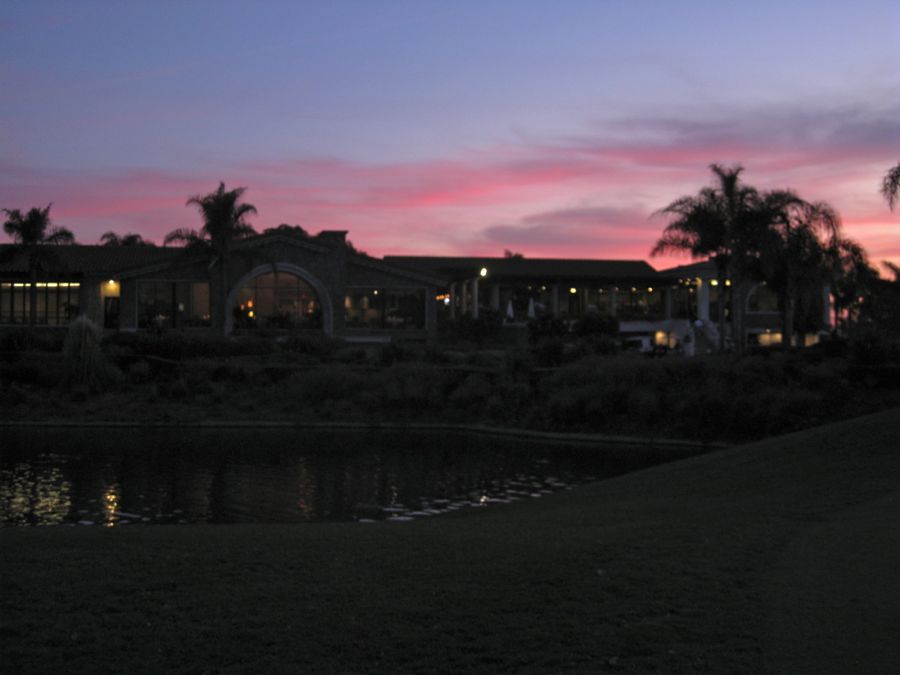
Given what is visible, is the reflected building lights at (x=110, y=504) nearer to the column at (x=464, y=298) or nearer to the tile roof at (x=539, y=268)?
the tile roof at (x=539, y=268)

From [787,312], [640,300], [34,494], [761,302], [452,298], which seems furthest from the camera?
[452,298]

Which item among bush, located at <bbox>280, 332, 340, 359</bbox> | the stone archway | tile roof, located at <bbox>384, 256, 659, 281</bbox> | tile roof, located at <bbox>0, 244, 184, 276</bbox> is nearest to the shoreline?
bush, located at <bbox>280, 332, 340, 359</bbox>

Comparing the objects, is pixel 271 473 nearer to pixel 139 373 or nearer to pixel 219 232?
pixel 139 373

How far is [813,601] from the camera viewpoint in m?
8.71

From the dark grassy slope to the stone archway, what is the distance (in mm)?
43659

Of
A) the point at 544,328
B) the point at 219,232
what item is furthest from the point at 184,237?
the point at 544,328

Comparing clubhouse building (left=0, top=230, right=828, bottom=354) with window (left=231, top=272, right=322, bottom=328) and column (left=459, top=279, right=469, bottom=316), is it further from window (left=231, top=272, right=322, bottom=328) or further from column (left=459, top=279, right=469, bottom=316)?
column (left=459, top=279, right=469, bottom=316)

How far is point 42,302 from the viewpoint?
5791 cm

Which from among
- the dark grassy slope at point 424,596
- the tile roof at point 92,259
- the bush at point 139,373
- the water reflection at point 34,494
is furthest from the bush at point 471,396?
the dark grassy slope at point 424,596

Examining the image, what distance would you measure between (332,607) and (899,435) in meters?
15.2

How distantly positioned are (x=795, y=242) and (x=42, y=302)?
4155 centimetres

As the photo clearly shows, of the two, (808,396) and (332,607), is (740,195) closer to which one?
(808,396)

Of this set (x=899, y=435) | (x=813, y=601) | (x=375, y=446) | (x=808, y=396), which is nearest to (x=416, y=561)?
(x=813, y=601)

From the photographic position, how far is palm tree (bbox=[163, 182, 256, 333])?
55.3m
